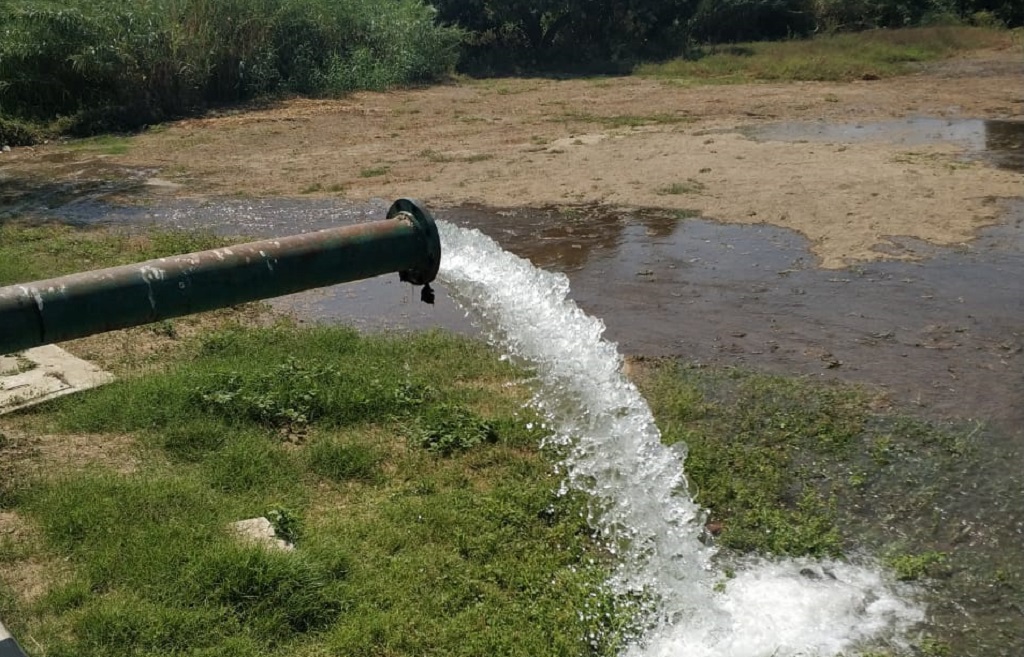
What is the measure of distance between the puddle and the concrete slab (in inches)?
358

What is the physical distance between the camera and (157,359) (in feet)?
19.2

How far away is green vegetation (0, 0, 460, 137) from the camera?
607 inches

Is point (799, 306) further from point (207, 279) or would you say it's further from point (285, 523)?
point (207, 279)

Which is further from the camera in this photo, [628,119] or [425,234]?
[628,119]

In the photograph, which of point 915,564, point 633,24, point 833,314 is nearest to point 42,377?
point 915,564

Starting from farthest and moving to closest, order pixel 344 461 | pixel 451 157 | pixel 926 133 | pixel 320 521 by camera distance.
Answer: pixel 926 133
pixel 451 157
pixel 344 461
pixel 320 521

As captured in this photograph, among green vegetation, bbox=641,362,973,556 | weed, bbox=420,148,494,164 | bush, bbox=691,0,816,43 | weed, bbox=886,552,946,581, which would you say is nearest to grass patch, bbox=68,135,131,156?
weed, bbox=420,148,494,164

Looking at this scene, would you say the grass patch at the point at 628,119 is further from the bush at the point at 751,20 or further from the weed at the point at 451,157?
the bush at the point at 751,20

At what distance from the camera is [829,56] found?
70.6ft

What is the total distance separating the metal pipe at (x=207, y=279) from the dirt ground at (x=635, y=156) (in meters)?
5.50

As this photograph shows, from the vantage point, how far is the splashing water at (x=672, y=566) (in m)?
3.53

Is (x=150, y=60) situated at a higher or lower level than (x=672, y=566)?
higher

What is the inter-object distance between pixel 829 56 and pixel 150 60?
1389 cm

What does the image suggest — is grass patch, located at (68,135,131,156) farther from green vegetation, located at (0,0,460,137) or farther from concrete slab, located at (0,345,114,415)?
concrete slab, located at (0,345,114,415)
